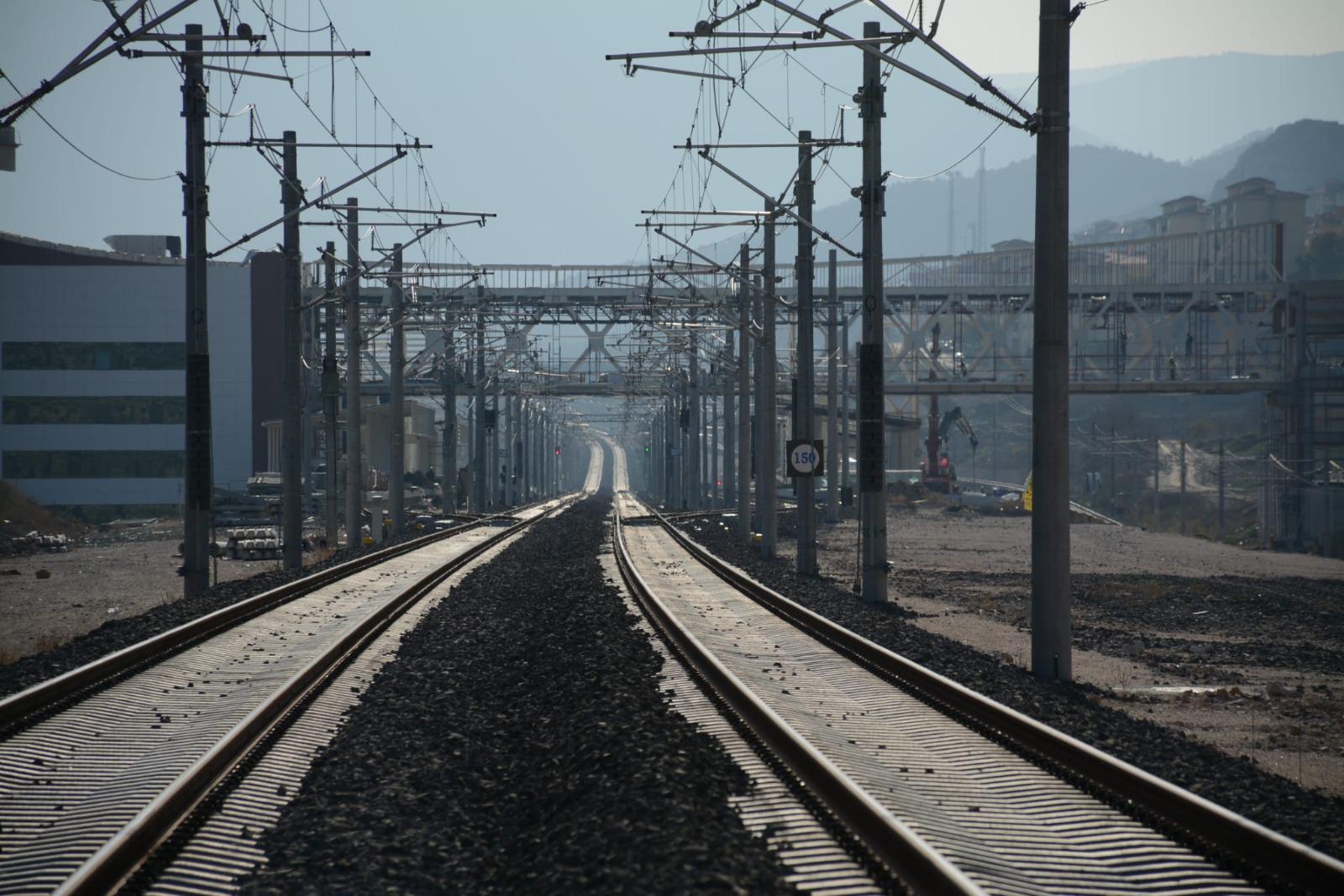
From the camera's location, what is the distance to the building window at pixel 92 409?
77875mm

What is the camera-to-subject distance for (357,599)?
22.9 meters

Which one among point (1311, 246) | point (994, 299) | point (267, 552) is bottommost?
point (267, 552)

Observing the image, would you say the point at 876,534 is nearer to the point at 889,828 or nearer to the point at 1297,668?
the point at 1297,668

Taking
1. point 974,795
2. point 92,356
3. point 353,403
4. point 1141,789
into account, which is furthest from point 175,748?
point 92,356

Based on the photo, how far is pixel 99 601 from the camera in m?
29.0

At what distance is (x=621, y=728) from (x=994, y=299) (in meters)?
71.3

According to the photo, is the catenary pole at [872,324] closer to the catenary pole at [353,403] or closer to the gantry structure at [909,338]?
the catenary pole at [353,403]

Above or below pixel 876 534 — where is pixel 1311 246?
above

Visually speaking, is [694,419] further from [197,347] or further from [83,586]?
[197,347]

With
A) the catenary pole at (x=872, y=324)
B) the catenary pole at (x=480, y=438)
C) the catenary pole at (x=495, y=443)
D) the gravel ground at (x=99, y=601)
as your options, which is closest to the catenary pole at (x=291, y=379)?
the gravel ground at (x=99, y=601)

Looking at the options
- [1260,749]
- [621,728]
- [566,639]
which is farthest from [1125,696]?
[621,728]

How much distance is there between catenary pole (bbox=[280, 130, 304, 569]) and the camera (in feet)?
95.3

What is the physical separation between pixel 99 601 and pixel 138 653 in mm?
15618

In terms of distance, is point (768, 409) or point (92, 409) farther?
point (92, 409)
